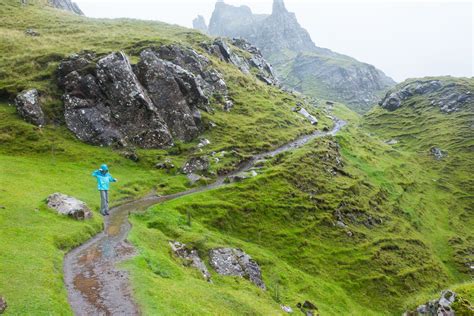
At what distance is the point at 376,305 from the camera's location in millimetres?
54344

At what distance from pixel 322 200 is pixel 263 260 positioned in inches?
1130

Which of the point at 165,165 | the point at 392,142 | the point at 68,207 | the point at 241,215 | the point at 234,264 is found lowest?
the point at 392,142

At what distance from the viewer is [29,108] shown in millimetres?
66812

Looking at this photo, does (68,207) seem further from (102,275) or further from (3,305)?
(3,305)

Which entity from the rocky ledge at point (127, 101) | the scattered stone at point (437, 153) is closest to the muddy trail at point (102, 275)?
the rocky ledge at point (127, 101)

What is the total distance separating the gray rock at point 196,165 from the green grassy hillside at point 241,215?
6.42 feet

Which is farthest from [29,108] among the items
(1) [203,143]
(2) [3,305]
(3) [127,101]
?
(2) [3,305]

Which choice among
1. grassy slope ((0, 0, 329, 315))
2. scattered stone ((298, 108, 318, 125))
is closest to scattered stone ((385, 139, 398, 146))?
scattered stone ((298, 108, 318, 125))

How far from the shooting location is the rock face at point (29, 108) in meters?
66.4

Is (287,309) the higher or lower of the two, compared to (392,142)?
higher

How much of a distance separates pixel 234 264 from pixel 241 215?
19.4 m

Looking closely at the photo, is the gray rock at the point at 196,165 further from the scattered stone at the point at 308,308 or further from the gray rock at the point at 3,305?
the gray rock at the point at 3,305

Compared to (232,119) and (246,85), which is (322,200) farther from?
(246,85)

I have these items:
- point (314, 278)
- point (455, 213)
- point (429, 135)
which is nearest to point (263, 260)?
point (314, 278)
